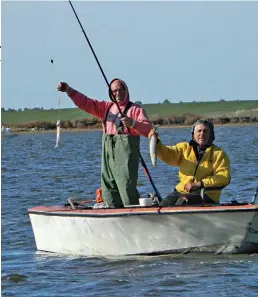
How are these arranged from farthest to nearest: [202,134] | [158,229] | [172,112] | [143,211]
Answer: [172,112] → [202,134] → [158,229] → [143,211]

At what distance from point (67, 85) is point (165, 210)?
1629mm

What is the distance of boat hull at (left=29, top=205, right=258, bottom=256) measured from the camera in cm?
1094

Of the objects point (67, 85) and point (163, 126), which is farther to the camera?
point (163, 126)

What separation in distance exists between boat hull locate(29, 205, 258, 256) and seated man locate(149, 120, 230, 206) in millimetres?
296

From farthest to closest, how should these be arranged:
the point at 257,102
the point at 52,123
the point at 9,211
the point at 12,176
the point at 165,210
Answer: the point at 257,102 < the point at 52,123 < the point at 12,176 < the point at 9,211 < the point at 165,210

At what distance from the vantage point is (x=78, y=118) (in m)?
82.8

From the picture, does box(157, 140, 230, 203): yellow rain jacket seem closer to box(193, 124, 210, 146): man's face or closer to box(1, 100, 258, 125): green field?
box(193, 124, 210, 146): man's face

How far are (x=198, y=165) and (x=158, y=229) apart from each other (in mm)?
791

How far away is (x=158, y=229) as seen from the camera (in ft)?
36.7

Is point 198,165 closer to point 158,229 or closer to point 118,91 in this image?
point 158,229

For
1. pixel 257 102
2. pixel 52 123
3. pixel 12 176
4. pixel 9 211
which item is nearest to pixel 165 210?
pixel 9 211

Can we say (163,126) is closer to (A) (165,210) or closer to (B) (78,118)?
(B) (78,118)

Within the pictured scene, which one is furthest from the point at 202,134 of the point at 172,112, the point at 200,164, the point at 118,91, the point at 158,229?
the point at 172,112

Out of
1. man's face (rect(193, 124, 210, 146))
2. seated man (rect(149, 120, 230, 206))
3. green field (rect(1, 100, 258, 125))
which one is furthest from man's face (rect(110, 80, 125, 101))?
green field (rect(1, 100, 258, 125))
